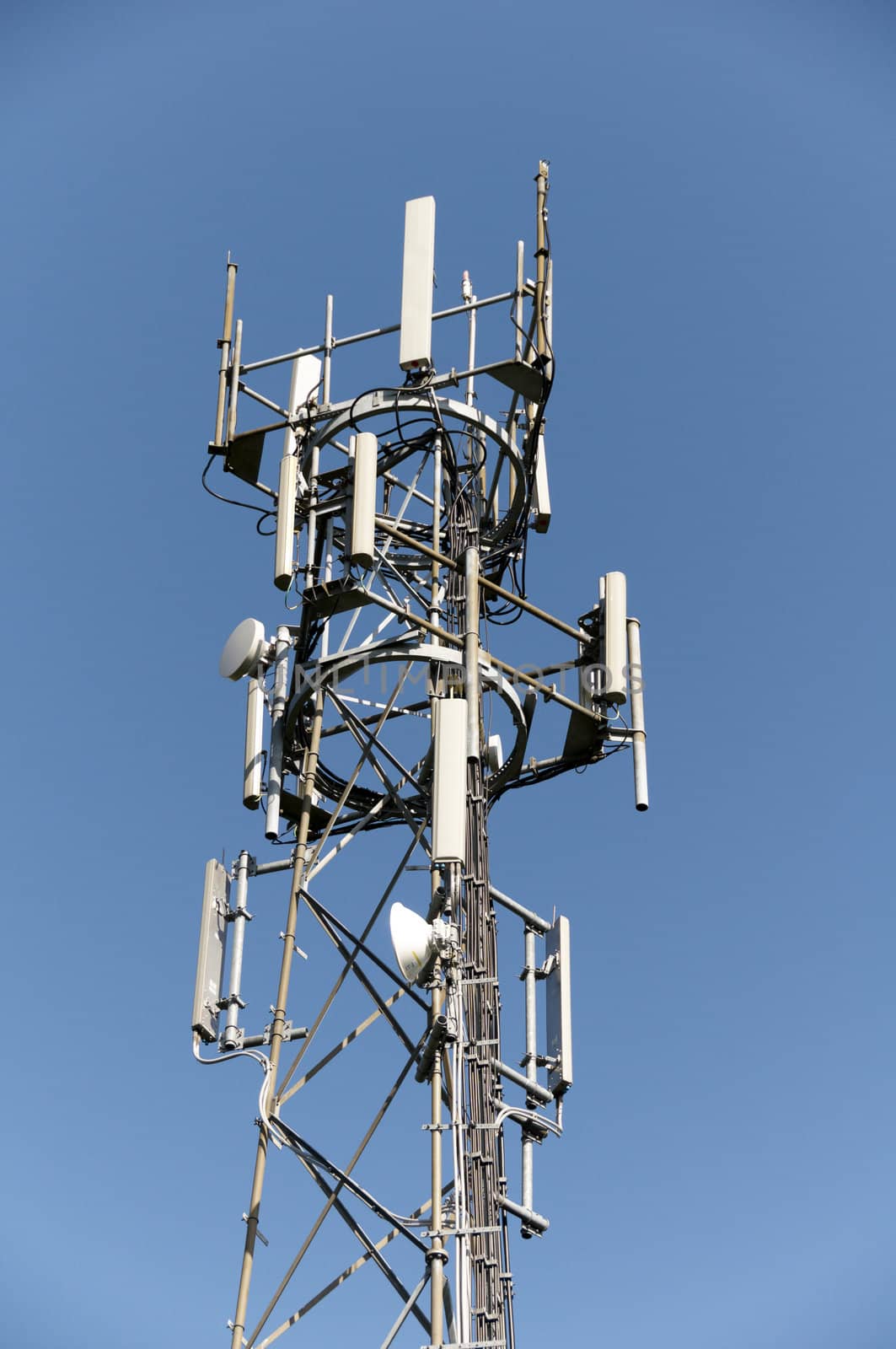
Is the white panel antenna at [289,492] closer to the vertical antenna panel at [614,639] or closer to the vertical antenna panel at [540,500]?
the vertical antenna panel at [540,500]

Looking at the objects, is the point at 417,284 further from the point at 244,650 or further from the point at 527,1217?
the point at 527,1217

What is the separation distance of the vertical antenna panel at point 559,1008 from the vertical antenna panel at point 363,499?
179 inches

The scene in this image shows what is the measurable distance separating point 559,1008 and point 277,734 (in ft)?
13.5

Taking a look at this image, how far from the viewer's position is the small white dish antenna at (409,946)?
19.3 m

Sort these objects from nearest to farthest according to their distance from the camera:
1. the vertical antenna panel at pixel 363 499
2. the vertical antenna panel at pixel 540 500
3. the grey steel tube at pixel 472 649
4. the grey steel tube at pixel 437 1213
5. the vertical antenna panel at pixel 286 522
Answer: the grey steel tube at pixel 437 1213, the grey steel tube at pixel 472 649, the vertical antenna panel at pixel 363 499, the vertical antenna panel at pixel 286 522, the vertical antenna panel at pixel 540 500

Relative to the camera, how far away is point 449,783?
64.8 ft

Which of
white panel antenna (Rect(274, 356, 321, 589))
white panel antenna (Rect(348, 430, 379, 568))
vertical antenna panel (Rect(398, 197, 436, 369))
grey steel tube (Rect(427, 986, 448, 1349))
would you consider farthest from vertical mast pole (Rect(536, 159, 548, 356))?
grey steel tube (Rect(427, 986, 448, 1349))

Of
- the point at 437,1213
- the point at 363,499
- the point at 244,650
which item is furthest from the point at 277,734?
the point at 437,1213

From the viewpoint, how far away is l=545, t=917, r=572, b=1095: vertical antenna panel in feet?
71.8

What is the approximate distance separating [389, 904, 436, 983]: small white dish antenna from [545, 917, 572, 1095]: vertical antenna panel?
3142mm

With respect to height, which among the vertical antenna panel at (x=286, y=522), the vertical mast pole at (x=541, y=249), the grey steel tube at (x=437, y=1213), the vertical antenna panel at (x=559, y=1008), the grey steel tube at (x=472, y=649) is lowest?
the grey steel tube at (x=437, y=1213)

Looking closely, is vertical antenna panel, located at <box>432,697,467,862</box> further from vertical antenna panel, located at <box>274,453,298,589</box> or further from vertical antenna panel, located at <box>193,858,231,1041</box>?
vertical antenna panel, located at <box>193,858,231,1041</box>

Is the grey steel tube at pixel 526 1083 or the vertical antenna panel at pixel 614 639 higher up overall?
the vertical antenna panel at pixel 614 639

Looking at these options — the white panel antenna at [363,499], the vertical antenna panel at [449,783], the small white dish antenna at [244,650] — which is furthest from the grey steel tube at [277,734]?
the vertical antenna panel at [449,783]
